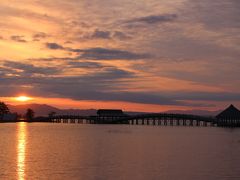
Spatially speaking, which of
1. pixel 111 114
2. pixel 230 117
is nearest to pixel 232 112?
pixel 230 117

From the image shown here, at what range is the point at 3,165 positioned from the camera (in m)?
43.0

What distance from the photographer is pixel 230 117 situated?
148375 mm

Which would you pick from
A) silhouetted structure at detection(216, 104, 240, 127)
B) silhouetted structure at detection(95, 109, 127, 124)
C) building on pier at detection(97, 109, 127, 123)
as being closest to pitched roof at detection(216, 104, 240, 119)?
silhouetted structure at detection(216, 104, 240, 127)

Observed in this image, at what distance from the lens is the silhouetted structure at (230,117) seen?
147 m

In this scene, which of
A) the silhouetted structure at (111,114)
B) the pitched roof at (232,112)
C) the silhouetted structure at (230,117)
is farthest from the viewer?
the silhouetted structure at (111,114)

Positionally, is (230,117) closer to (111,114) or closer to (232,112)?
(232,112)

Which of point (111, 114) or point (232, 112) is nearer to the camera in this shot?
point (232, 112)

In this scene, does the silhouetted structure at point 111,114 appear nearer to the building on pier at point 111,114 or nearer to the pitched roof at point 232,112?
the building on pier at point 111,114

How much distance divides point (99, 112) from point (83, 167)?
494ft

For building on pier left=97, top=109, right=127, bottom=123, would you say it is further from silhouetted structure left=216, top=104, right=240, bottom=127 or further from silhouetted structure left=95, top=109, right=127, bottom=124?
silhouetted structure left=216, top=104, right=240, bottom=127

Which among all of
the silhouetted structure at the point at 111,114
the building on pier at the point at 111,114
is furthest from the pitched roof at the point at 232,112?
the building on pier at the point at 111,114

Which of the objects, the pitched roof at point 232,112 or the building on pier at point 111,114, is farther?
the building on pier at point 111,114

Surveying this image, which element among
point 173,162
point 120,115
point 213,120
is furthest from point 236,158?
A: point 120,115

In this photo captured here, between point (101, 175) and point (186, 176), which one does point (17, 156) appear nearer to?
point (101, 175)
